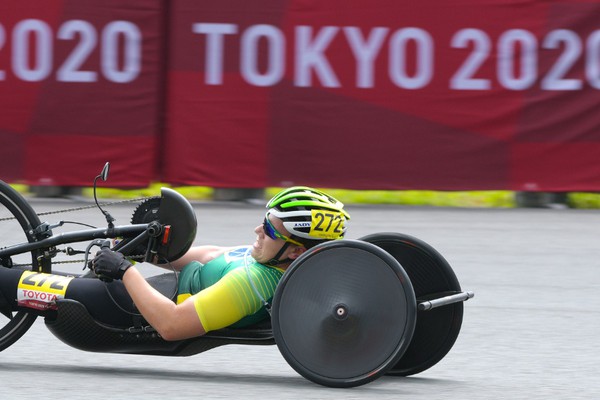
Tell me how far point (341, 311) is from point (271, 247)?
43cm

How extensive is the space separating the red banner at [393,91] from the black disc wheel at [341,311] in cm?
619

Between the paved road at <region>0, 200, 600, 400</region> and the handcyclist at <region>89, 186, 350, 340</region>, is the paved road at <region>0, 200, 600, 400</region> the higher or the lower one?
the lower one

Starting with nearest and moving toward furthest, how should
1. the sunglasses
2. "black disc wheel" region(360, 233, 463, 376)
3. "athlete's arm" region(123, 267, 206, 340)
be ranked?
1. "athlete's arm" region(123, 267, 206, 340)
2. the sunglasses
3. "black disc wheel" region(360, 233, 463, 376)

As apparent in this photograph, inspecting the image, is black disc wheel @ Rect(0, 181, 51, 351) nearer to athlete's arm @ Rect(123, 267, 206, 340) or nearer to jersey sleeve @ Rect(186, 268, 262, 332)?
athlete's arm @ Rect(123, 267, 206, 340)

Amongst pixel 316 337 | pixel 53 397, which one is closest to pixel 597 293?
pixel 316 337

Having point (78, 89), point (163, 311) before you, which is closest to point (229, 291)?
point (163, 311)

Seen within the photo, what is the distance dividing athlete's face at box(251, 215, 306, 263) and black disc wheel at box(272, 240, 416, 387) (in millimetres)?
256

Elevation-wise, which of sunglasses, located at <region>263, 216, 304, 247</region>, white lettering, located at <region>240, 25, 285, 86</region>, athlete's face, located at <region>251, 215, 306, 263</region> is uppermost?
sunglasses, located at <region>263, 216, 304, 247</region>

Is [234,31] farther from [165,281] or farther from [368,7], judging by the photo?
[165,281]

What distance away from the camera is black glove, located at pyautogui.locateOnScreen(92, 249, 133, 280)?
4.99m

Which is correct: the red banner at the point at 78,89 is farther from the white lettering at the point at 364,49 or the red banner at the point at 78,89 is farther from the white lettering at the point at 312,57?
the white lettering at the point at 364,49

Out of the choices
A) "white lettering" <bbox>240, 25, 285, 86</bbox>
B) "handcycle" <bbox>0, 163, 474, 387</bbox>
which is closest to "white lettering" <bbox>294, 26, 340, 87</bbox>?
"white lettering" <bbox>240, 25, 285, 86</bbox>

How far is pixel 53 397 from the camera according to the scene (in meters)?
4.72

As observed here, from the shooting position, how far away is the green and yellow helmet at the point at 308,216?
16.5 feet
